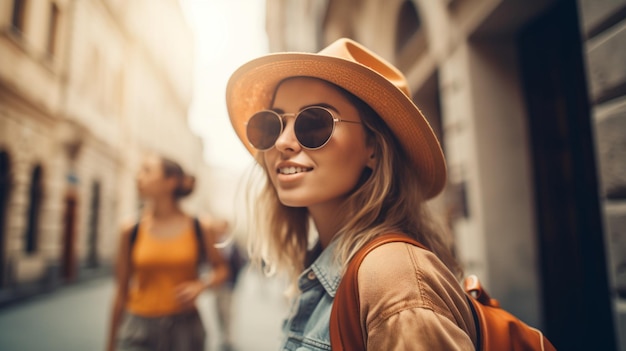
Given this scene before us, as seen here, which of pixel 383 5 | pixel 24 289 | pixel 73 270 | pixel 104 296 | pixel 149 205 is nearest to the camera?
pixel 24 289

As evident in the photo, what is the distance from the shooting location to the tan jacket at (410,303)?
83cm

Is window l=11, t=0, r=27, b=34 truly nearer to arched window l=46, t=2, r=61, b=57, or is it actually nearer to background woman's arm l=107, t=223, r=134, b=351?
arched window l=46, t=2, r=61, b=57

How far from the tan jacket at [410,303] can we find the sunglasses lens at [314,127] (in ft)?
1.39

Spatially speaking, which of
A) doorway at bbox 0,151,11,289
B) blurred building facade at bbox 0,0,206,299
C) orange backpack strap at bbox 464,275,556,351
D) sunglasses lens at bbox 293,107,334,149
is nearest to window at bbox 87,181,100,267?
blurred building facade at bbox 0,0,206,299

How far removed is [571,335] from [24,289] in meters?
3.66

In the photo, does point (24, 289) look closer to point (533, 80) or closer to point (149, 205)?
point (149, 205)

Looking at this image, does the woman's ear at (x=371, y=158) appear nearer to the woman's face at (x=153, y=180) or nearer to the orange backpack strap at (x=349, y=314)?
the orange backpack strap at (x=349, y=314)

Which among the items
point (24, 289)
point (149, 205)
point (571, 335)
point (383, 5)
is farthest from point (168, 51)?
point (383, 5)

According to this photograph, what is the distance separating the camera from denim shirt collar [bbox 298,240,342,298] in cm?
117

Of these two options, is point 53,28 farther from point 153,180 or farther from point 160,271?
point 160,271

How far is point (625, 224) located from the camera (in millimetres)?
1867

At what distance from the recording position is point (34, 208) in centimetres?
175

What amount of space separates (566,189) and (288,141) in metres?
2.87

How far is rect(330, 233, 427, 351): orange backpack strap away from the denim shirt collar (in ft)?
0.50
